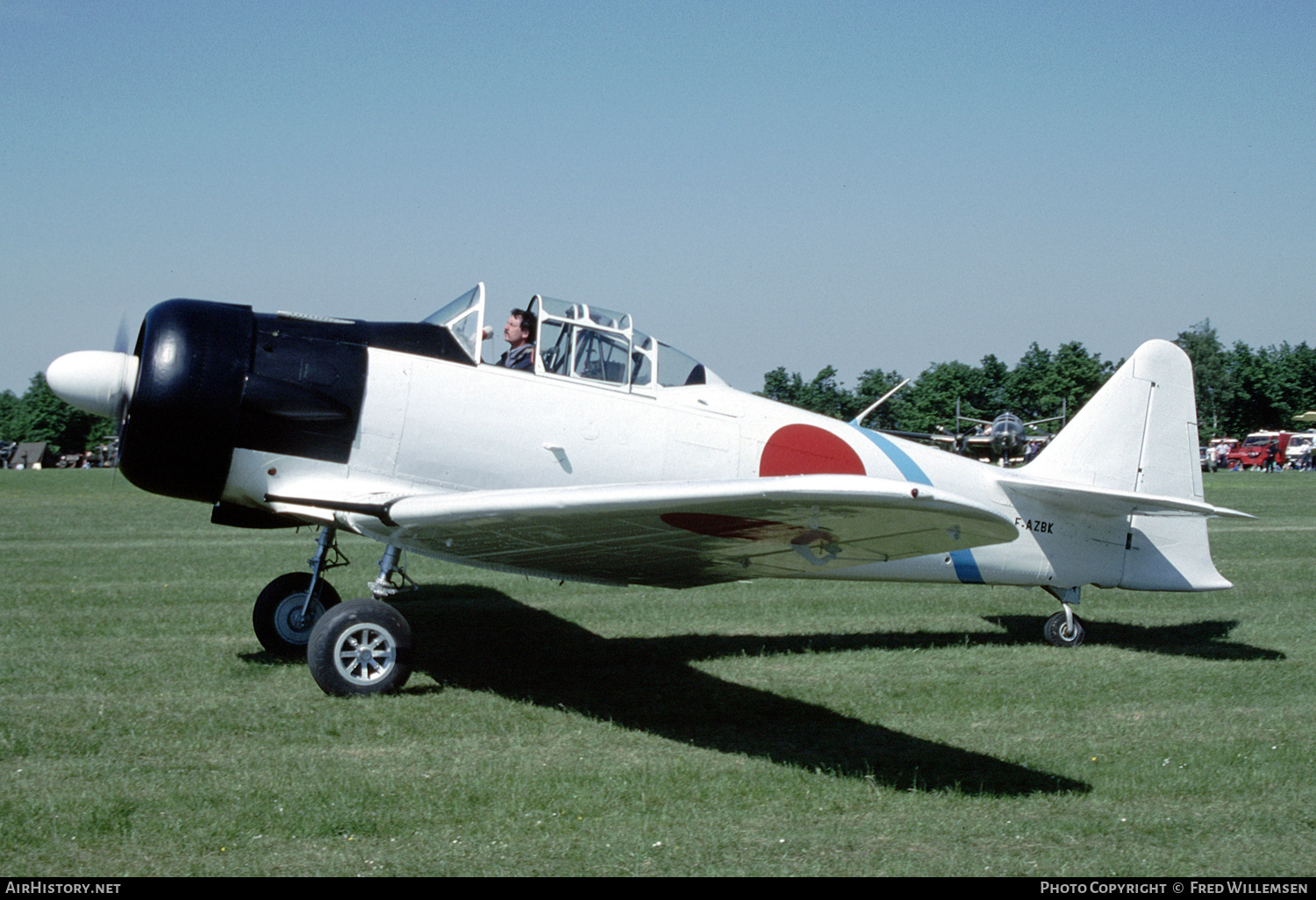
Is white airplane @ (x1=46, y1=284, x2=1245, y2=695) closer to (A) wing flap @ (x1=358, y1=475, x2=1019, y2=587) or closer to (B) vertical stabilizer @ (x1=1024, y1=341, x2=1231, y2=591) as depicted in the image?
(A) wing flap @ (x1=358, y1=475, x2=1019, y2=587)

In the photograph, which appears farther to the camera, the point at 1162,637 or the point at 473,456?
the point at 1162,637

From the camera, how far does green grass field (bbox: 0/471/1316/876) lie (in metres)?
3.88

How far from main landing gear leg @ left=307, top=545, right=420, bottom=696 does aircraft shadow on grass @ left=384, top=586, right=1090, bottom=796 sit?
542 mm

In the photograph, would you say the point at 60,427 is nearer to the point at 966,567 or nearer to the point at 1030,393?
the point at 1030,393

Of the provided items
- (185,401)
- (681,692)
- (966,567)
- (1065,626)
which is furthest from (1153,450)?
(185,401)

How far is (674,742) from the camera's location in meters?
5.33

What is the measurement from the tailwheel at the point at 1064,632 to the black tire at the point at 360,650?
4789 millimetres

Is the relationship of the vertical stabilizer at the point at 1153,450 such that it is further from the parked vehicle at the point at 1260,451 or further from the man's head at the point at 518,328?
the parked vehicle at the point at 1260,451

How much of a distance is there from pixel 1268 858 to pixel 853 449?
13.3 feet

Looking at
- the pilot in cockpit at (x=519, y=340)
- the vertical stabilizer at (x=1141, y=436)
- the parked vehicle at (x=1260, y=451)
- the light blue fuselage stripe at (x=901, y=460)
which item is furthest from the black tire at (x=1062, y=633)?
the parked vehicle at (x=1260, y=451)

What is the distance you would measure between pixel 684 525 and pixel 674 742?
1.26 meters

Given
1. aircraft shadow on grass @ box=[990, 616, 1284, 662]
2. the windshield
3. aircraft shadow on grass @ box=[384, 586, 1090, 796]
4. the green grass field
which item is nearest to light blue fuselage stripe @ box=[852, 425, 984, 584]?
the green grass field

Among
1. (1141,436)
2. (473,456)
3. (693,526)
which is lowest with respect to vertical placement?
(693,526)

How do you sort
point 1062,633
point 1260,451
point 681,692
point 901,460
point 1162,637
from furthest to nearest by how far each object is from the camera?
point 1260,451, point 1162,637, point 1062,633, point 901,460, point 681,692
